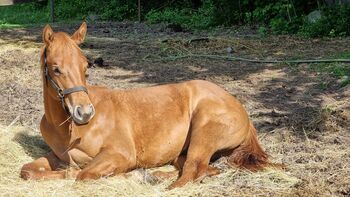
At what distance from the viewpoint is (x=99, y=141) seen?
4660 millimetres

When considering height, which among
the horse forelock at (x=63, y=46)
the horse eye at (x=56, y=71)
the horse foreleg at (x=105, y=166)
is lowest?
the horse foreleg at (x=105, y=166)

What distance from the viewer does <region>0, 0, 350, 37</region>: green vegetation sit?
12664 millimetres

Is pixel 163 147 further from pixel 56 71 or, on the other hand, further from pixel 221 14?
pixel 221 14

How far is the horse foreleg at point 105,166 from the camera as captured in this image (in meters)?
4.42

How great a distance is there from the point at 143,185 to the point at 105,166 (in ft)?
1.11

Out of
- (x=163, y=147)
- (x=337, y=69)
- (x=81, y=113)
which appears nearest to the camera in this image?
(x=81, y=113)

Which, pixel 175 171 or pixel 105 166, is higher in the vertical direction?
pixel 105 166

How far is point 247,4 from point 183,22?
1990 millimetres

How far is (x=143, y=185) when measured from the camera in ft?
14.9

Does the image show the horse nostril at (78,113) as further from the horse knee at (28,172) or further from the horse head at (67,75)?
the horse knee at (28,172)

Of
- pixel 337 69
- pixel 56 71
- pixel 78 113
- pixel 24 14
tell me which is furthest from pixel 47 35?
pixel 24 14

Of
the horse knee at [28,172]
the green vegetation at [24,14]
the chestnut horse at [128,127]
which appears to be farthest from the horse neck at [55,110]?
the green vegetation at [24,14]

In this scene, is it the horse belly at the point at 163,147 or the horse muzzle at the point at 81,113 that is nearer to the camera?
the horse muzzle at the point at 81,113

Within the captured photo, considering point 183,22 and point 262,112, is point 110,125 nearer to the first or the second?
point 262,112
